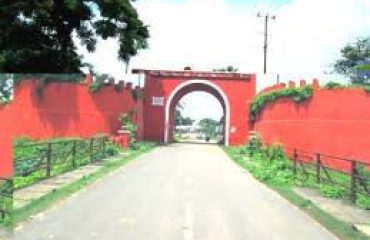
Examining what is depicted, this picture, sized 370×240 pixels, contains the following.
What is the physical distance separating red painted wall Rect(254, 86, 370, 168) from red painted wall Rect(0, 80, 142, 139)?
36.4 feet

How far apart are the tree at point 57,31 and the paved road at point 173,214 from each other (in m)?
20.4

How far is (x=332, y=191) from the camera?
746 inches

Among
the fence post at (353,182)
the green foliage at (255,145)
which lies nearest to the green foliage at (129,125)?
the green foliage at (255,145)

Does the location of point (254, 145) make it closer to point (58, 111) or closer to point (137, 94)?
point (137, 94)

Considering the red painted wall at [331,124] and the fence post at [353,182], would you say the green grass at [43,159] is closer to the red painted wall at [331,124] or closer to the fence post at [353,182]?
the fence post at [353,182]

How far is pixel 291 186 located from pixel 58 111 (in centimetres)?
2190

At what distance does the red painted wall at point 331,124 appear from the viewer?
99.2 feet

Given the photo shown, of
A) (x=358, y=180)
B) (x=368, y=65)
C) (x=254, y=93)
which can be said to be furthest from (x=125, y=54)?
(x=368, y=65)

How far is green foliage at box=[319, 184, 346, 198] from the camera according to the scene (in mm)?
18458

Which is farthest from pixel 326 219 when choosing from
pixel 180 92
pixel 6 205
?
pixel 180 92

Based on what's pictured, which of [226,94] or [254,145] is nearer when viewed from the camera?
[254,145]

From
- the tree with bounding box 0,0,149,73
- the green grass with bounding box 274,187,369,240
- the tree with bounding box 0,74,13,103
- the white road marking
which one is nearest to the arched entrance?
the tree with bounding box 0,0,149,73

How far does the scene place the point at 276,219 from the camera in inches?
551

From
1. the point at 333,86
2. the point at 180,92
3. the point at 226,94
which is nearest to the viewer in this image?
the point at 333,86
